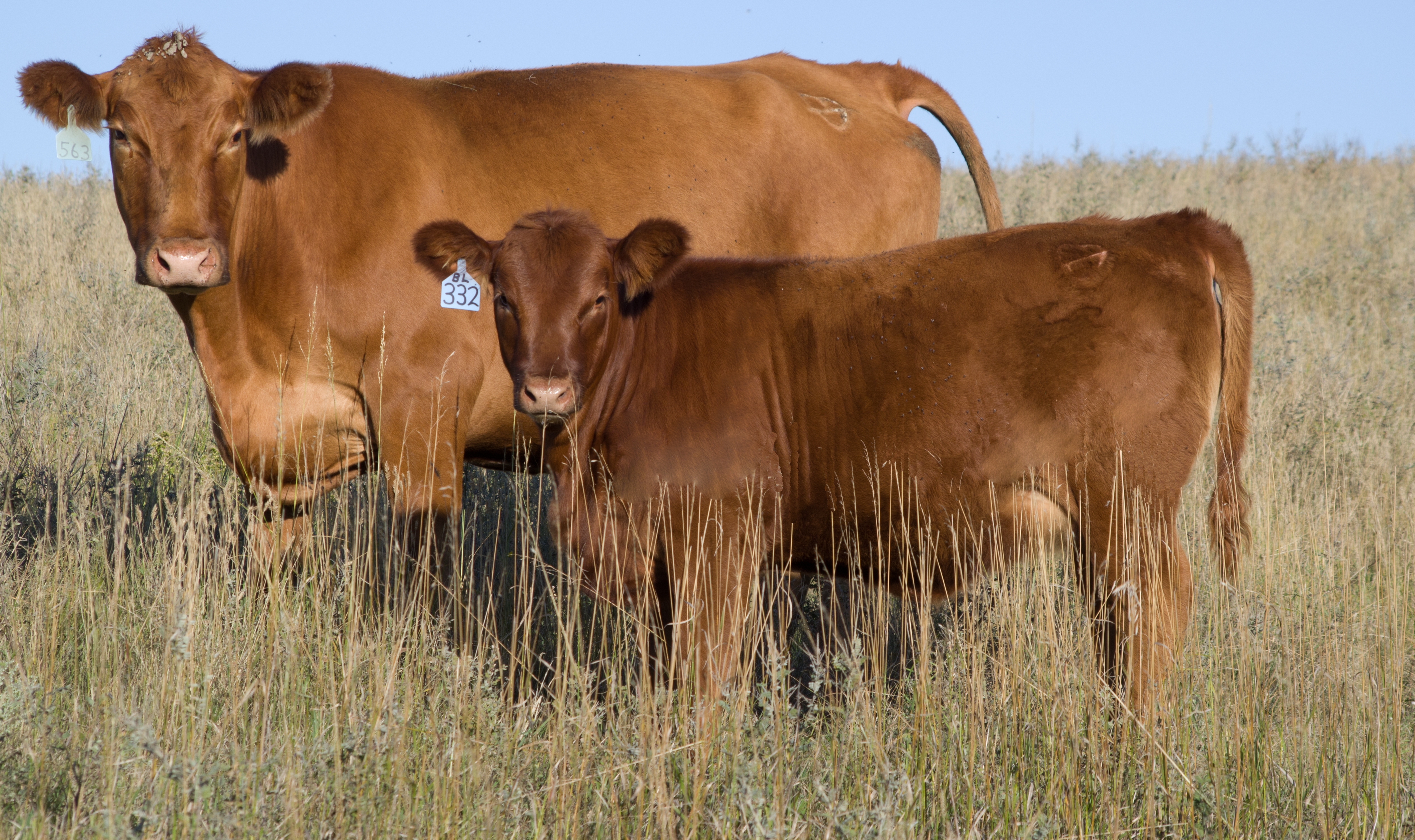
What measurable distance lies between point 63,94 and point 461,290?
176cm

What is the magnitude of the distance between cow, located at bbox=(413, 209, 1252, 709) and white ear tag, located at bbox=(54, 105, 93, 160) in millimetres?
1611

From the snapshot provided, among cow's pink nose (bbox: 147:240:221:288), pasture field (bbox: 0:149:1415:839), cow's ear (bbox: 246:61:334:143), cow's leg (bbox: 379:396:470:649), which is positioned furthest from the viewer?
cow's leg (bbox: 379:396:470:649)

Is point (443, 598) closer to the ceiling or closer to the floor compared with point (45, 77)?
closer to the floor

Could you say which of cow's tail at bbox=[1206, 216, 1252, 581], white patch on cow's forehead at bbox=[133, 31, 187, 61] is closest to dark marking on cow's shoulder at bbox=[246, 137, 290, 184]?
white patch on cow's forehead at bbox=[133, 31, 187, 61]

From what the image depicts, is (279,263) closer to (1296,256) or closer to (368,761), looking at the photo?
(368,761)

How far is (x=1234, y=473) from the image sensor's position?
3.93 metres

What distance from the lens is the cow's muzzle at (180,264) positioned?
161 inches

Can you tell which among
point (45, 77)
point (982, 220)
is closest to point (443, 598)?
point (45, 77)

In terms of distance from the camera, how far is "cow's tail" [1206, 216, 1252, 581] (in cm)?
391

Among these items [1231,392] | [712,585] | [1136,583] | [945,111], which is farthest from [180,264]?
[945,111]

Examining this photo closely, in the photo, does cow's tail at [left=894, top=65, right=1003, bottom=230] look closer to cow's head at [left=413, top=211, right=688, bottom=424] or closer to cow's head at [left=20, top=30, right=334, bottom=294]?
cow's head at [left=413, top=211, right=688, bottom=424]

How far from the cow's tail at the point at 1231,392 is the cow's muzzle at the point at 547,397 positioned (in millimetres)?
2304

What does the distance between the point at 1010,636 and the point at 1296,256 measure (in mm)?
9608

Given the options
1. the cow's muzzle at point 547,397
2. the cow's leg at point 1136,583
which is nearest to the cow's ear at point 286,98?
the cow's muzzle at point 547,397
